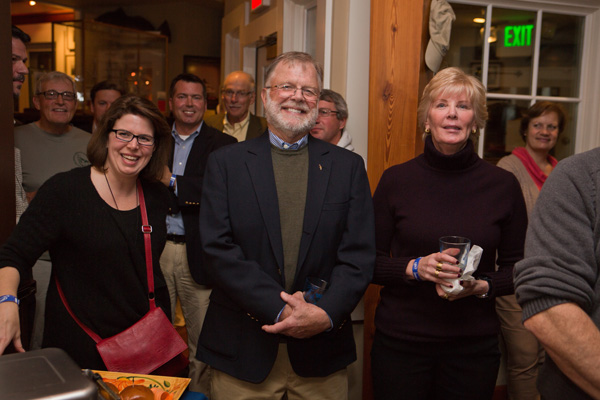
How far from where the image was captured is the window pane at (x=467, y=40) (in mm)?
2965

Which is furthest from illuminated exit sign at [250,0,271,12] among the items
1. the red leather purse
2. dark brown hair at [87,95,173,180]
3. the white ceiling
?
the white ceiling

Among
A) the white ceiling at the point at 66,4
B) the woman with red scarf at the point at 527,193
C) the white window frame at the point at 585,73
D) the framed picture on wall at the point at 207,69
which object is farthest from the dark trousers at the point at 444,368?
the white ceiling at the point at 66,4

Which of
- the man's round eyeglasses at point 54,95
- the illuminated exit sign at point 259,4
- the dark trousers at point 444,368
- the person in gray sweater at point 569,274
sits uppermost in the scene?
the illuminated exit sign at point 259,4

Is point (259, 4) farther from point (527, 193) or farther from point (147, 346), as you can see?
point (147, 346)

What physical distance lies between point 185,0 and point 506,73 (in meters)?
6.51

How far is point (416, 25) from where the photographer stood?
2.49 metres

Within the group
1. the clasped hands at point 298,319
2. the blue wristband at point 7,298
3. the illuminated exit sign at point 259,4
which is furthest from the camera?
the illuminated exit sign at point 259,4

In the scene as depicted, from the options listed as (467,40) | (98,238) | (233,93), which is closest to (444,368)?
(98,238)

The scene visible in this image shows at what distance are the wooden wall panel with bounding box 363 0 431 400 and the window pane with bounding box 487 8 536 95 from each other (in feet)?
2.43

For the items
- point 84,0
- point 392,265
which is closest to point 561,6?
point 392,265

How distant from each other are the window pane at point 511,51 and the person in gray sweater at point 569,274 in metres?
2.24

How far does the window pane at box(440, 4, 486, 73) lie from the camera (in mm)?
2965

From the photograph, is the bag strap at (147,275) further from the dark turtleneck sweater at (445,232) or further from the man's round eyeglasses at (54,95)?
the man's round eyeglasses at (54,95)

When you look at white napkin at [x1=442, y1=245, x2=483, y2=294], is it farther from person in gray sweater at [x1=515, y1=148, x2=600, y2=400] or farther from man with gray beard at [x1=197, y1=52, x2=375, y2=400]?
person in gray sweater at [x1=515, y1=148, x2=600, y2=400]
